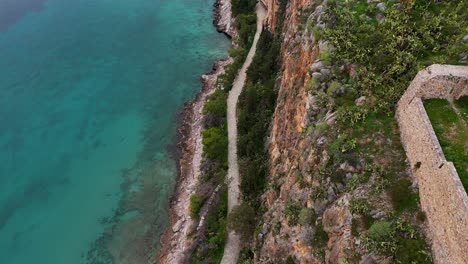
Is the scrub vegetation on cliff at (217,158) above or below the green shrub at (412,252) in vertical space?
below

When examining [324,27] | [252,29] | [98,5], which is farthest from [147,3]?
[324,27]

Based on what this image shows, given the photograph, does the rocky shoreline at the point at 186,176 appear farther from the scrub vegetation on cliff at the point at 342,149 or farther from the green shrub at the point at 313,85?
the green shrub at the point at 313,85

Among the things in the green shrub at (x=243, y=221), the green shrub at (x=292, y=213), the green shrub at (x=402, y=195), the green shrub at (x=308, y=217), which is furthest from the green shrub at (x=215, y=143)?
the green shrub at (x=402, y=195)

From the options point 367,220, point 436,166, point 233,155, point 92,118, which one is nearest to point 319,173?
point 367,220

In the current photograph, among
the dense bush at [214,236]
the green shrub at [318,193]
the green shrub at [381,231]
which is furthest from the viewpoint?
the dense bush at [214,236]

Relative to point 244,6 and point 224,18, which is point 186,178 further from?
point 224,18

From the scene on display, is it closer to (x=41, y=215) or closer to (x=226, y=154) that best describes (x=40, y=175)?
(x=41, y=215)
